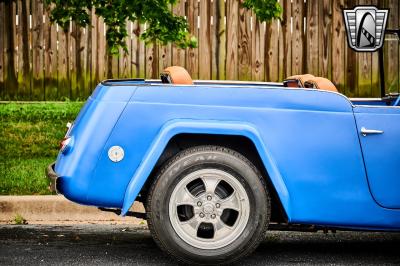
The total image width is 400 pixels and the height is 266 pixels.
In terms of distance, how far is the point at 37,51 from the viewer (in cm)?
1249

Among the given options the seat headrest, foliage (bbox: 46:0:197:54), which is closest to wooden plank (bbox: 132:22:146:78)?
foliage (bbox: 46:0:197:54)

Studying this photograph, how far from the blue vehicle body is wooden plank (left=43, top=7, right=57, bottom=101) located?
281 inches

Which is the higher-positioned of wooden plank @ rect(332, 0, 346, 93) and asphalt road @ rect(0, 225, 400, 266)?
wooden plank @ rect(332, 0, 346, 93)

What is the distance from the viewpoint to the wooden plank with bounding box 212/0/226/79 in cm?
1249

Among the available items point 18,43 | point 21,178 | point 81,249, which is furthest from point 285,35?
point 81,249

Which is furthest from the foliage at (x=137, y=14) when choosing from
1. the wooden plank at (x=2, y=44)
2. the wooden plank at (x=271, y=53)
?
the wooden plank at (x=2, y=44)

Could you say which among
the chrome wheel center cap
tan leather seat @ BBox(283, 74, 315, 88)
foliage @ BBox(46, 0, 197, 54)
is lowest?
the chrome wheel center cap

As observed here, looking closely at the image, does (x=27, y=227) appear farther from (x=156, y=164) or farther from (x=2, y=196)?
(x=156, y=164)

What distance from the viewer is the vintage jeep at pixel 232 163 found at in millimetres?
5383

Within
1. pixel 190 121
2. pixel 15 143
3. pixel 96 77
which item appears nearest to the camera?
pixel 190 121

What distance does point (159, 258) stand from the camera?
19.2 feet

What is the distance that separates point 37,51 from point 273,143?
7583mm

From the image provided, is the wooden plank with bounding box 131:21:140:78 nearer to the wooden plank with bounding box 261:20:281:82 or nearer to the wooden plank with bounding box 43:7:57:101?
the wooden plank with bounding box 43:7:57:101

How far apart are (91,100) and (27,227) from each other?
1.76m
